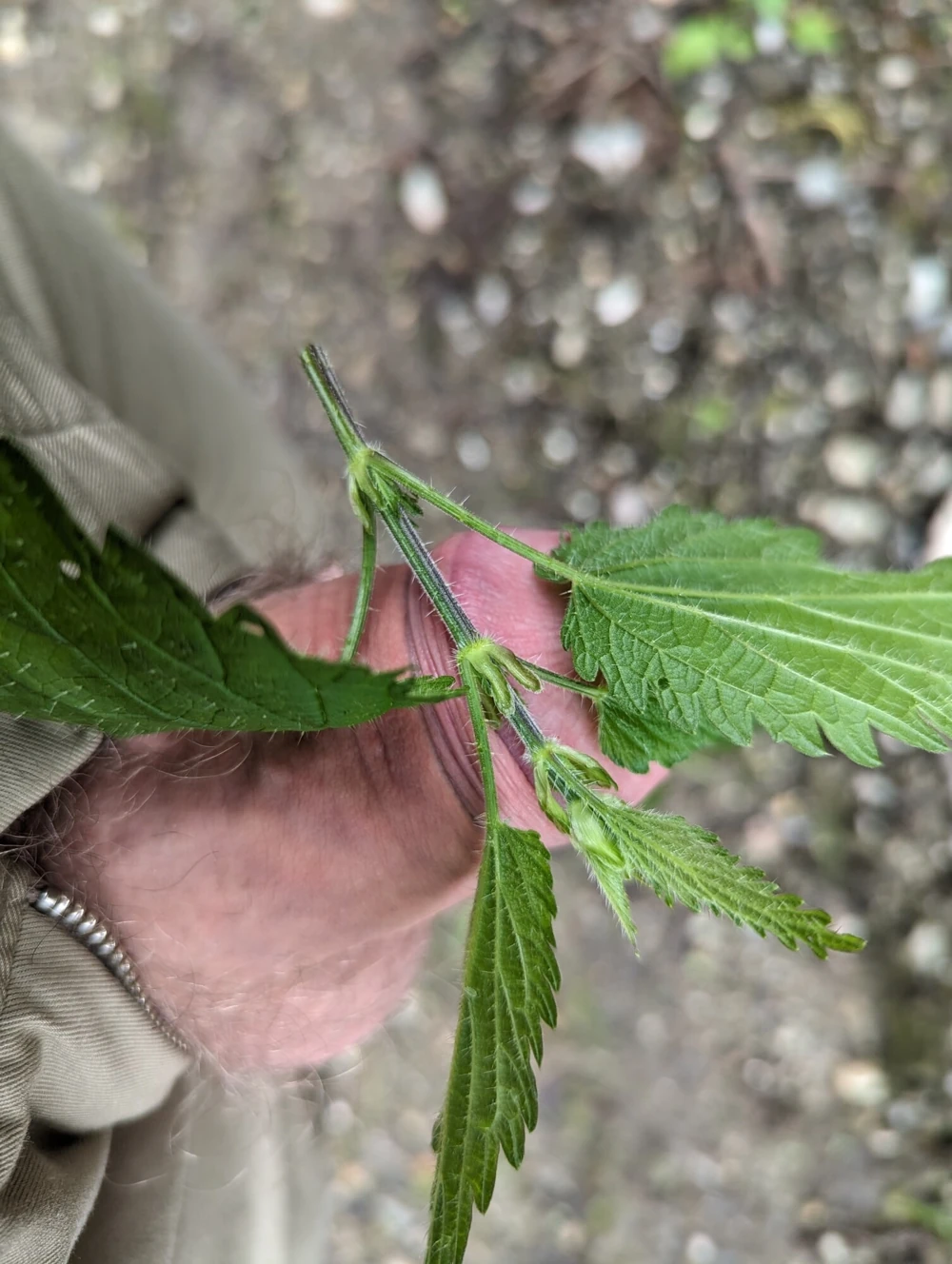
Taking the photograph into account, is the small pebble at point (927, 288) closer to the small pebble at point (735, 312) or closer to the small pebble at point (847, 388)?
the small pebble at point (847, 388)

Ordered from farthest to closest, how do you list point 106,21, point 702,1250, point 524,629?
point 106,21, point 702,1250, point 524,629

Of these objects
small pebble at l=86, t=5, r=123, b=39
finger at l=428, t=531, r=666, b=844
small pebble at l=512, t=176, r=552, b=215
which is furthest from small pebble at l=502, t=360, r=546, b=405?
finger at l=428, t=531, r=666, b=844

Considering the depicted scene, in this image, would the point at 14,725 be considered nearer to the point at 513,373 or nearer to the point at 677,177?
the point at 513,373

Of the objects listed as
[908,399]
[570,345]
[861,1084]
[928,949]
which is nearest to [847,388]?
[908,399]

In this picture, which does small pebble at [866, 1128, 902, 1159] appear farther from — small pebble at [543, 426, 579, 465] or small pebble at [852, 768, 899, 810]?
small pebble at [543, 426, 579, 465]

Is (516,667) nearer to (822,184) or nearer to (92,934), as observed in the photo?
(92,934)

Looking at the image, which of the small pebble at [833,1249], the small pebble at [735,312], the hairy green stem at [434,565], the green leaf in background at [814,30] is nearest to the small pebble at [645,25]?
the green leaf in background at [814,30]

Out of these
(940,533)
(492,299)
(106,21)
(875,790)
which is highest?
(106,21)
